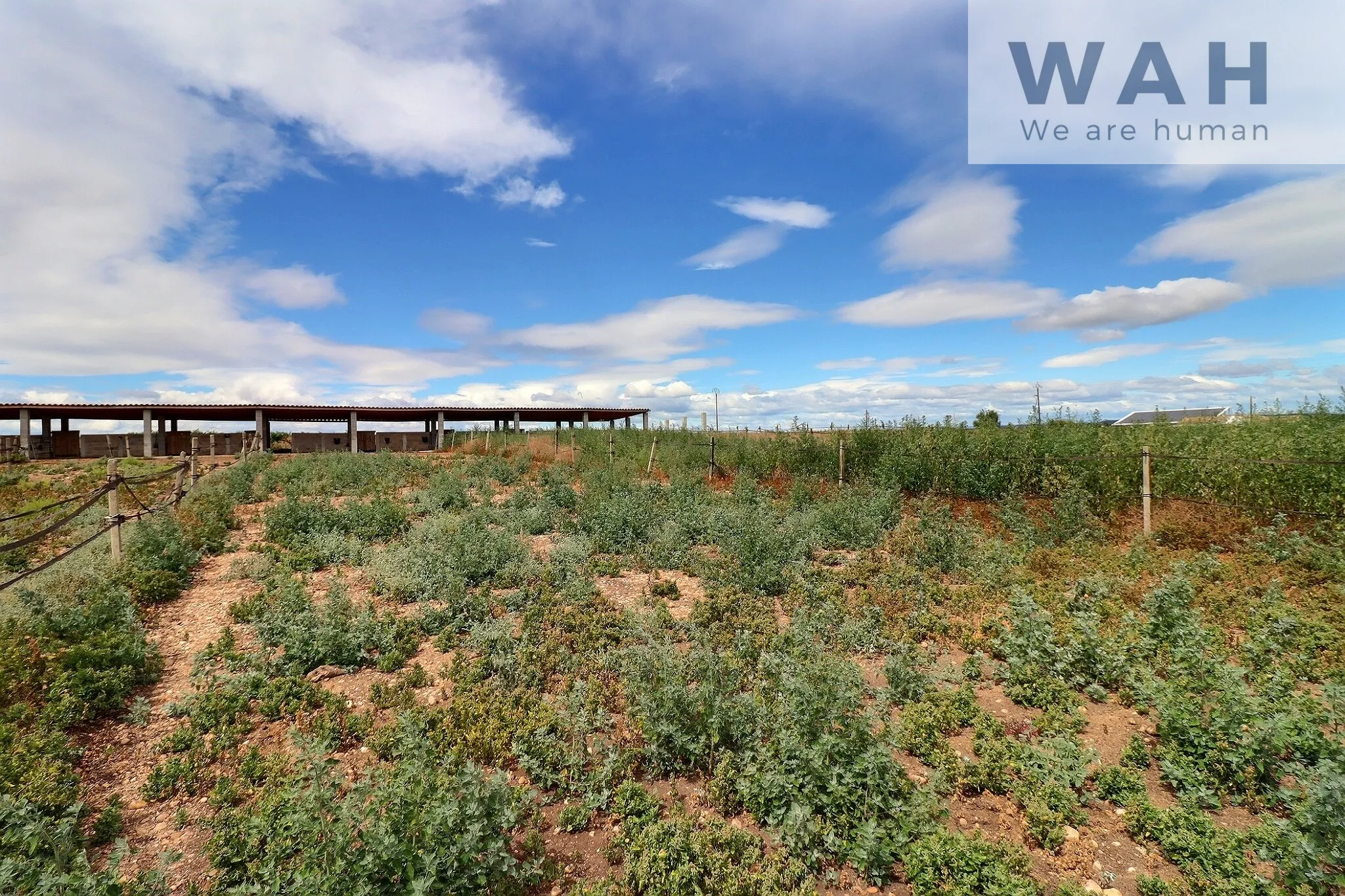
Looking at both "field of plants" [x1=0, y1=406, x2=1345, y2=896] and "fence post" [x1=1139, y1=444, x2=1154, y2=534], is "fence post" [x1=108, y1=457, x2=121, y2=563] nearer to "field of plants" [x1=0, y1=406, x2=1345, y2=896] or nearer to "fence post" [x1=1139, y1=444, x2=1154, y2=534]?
"field of plants" [x1=0, y1=406, x2=1345, y2=896]

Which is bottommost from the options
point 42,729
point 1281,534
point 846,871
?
point 846,871

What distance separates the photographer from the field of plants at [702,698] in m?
3.54

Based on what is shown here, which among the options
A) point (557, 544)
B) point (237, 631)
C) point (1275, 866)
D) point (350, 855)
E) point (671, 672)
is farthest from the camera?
point (557, 544)

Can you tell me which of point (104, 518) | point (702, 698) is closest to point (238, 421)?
point (104, 518)

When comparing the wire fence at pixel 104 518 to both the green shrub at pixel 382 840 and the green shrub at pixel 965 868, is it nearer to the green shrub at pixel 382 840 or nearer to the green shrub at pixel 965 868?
the green shrub at pixel 382 840

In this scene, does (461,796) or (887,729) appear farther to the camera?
(887,729)

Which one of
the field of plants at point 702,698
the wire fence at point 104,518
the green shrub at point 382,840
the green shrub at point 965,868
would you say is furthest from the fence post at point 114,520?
the green shrub at point 965,868

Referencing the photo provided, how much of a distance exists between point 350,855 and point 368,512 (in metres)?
8.91

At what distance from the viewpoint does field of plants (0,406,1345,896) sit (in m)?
3.54

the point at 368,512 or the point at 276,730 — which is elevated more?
the point at 368,512

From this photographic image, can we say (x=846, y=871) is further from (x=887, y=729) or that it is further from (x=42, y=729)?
(x=42, y=729)

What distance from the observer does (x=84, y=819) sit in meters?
4.09

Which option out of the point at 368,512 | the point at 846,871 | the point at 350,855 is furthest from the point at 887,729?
the point at 368,512

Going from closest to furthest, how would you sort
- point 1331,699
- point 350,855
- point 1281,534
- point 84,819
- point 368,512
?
point 350,855 → point 84,819 → point 1331,699 → point 1281,534 → point 368,512
